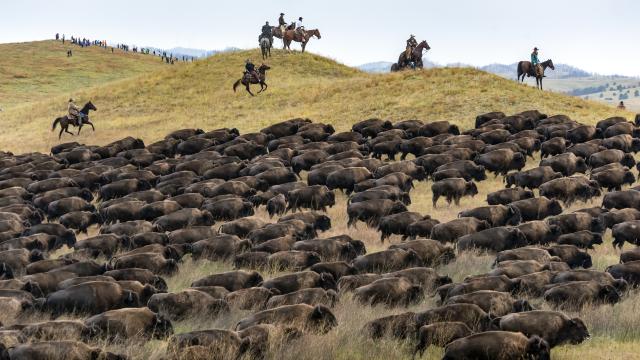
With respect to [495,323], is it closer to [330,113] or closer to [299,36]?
[330,113]

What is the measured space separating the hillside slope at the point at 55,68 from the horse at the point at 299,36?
45092 mm

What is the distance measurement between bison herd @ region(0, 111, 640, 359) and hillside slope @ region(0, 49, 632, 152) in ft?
20.2

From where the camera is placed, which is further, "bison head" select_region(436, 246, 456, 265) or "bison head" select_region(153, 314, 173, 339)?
"bison head" select_region(436, 246, 456, 265)

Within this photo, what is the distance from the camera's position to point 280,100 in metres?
48.7

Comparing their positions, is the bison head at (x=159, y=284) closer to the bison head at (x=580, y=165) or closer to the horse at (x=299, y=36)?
the bison head at (x=580, y=165)

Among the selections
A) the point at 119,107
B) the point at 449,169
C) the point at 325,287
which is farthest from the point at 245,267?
the point at 119,107

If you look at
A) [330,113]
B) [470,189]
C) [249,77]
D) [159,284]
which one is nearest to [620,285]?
[159,284]

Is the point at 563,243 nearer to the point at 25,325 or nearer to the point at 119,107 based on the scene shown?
the point at 25,325

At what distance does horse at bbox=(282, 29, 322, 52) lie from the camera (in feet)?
200

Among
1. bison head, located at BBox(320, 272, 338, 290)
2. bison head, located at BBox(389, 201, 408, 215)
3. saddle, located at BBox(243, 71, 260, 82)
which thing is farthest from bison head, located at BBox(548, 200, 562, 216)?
saddle, located at BBox(243, 71, 260, 82)

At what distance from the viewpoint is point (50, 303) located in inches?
516

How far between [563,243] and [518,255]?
2.47m

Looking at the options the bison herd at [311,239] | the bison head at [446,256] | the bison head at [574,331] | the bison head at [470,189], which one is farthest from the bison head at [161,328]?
the bison head at [470,189]

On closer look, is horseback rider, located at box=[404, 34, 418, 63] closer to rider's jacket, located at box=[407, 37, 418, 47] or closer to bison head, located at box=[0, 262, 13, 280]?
rider's jacket, located at box=[407, 37, 418, 47]
